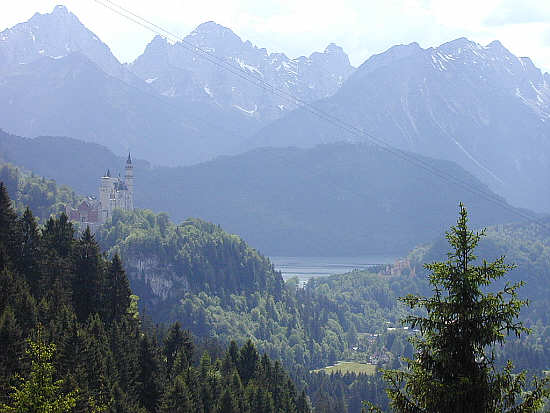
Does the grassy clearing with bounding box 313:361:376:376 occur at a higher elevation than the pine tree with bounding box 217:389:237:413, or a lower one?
lower

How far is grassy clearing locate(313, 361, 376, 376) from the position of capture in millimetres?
170125

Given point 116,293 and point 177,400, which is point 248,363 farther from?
point 177,400

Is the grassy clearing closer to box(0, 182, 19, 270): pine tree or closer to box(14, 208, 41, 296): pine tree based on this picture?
box(14, 208, 41, 296): pine tree

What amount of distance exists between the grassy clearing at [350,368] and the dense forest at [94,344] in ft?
315

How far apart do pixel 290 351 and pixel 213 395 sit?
127680 millimetres

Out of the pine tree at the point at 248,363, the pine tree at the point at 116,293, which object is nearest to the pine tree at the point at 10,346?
the pine tree at the point at 116,293

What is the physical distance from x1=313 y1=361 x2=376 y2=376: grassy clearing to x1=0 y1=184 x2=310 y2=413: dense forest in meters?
95.9

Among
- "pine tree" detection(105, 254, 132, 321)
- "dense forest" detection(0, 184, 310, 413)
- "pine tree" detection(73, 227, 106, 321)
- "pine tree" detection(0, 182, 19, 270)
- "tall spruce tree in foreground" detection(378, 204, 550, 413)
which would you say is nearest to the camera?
"tall spruce tree in foreground" detection(378, 204, 550, 413)

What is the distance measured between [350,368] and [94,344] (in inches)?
5281

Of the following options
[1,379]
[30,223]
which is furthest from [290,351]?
[1,379]

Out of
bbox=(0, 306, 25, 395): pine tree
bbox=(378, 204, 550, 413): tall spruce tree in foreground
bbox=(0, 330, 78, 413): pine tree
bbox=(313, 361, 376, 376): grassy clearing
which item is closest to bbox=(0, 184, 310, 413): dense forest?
bbox=(0, 306, 25, 395): pine tree

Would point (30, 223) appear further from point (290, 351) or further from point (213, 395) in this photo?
point (290, 351)

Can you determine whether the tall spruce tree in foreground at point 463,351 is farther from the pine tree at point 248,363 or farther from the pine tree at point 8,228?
the pine tree at point 248,363

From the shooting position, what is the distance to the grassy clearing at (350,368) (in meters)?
170
